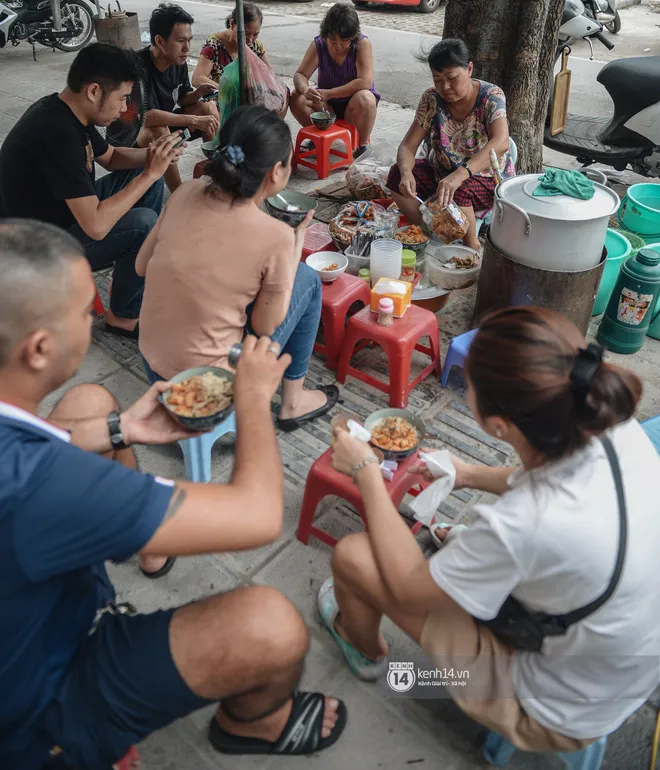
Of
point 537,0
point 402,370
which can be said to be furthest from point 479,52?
point 402,370

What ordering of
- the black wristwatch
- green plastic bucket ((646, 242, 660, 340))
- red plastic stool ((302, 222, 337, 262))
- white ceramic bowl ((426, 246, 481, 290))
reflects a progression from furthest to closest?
white ceramic bowl ((426, 246, 481, 290))
red plastic stool ((302, 222, 337, 262))
green plastic bucket ((646, 242, 660, 340))
the black wristwatch

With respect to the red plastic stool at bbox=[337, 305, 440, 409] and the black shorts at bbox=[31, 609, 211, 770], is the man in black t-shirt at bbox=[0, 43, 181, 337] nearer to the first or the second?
the red plastic stool at bbox=[337, 305, 440, 409]

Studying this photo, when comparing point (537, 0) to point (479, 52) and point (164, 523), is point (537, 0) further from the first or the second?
point (164, 523)

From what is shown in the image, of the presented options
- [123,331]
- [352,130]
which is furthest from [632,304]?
[352,130]

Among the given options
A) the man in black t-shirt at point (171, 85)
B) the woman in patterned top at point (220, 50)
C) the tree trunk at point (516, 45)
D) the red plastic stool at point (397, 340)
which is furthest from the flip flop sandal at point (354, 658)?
the woman in patterned top at point (220, 50)

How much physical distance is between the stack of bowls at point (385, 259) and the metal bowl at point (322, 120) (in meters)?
2.59

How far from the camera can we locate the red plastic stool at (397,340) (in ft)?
9.63

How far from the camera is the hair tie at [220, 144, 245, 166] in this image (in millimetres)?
2135

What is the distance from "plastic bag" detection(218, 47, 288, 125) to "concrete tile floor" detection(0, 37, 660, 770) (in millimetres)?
1732

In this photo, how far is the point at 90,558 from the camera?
1.19 metres

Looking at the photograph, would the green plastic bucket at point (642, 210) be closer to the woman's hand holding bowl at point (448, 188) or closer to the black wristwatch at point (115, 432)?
the woman's hand holding bowl at point (448, 188)

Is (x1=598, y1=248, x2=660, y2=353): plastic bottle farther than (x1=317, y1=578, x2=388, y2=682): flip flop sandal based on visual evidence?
Yes

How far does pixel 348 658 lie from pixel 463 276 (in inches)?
101

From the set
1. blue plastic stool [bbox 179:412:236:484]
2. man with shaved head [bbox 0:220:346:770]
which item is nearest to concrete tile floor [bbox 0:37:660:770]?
blue plastic stool [bbox 179:412:236:484]
